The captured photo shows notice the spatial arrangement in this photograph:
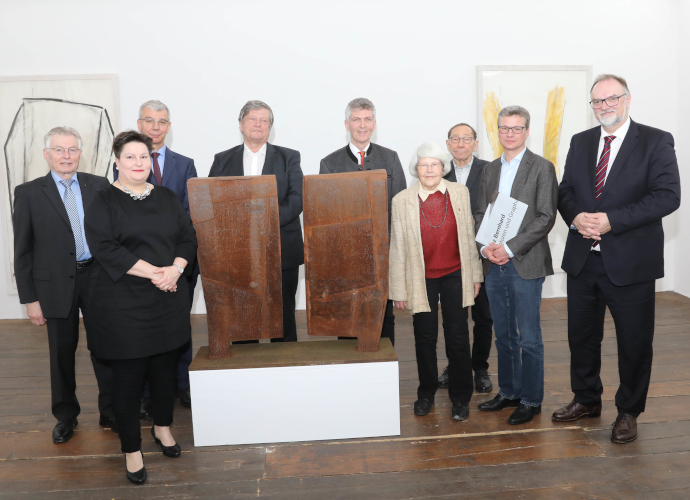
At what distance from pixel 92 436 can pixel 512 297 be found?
2303 millimetres

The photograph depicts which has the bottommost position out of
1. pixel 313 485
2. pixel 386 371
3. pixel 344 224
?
pixel 313 485

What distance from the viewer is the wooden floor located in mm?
2562

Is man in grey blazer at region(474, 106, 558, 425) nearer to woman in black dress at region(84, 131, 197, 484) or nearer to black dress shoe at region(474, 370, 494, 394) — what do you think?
black dress shoe at region(474, 370, 494, 394)

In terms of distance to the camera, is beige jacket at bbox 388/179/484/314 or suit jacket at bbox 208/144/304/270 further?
suit jacket at bbox 208/144/304/270

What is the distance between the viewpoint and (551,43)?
5.57m

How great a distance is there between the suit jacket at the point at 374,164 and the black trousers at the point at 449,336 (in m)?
0.55

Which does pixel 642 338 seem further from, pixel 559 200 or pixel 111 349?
pixel 111 349

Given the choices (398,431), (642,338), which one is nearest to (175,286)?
(398,431)

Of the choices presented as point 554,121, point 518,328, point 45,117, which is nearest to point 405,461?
point 518,328

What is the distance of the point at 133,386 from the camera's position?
8.64 ft

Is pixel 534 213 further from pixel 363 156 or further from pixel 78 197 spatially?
pixel 78 197

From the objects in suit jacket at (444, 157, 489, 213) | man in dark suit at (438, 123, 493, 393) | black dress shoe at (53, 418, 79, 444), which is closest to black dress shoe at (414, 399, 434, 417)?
man in dark suit at (438, 123, 493, 393)

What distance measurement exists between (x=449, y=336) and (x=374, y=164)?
1.06 m

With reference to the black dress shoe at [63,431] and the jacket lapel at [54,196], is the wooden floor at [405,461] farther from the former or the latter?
the jacket lapel at [54,196]
